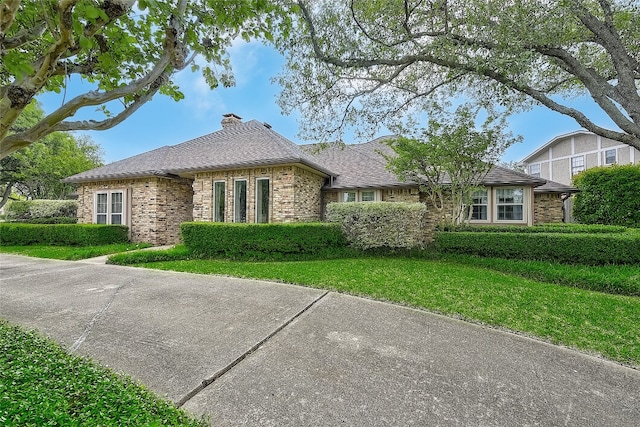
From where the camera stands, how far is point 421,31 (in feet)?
23.5

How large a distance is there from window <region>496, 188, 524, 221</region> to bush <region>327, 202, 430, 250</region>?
4792 mm

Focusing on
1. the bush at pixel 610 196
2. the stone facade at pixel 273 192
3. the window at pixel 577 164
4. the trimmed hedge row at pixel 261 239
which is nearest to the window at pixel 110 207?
the stone facade at pixel 273 192

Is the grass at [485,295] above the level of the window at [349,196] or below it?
below

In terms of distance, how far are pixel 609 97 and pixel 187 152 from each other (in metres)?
15.0

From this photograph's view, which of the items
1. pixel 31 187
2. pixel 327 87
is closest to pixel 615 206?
pixel 327 87

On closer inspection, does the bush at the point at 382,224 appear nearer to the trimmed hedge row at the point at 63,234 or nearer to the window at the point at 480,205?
the window at the point at 480,205

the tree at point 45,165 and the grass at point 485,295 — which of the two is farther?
the tree at point 45,165

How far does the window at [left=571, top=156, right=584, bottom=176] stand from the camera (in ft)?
68.6

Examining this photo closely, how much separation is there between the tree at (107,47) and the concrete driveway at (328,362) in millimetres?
2665

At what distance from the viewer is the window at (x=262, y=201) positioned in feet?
36.6

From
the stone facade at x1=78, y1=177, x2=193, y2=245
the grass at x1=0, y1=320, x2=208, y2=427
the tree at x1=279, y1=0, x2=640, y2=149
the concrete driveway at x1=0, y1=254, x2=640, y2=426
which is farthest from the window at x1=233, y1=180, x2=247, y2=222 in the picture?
the grass at x1=0, y1=320, x2=208, y2=427

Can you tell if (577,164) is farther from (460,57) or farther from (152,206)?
(152,206)

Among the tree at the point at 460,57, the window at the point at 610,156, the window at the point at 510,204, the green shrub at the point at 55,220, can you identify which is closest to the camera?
→ the tree at the point at 460,57

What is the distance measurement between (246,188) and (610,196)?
1653 centimetres
